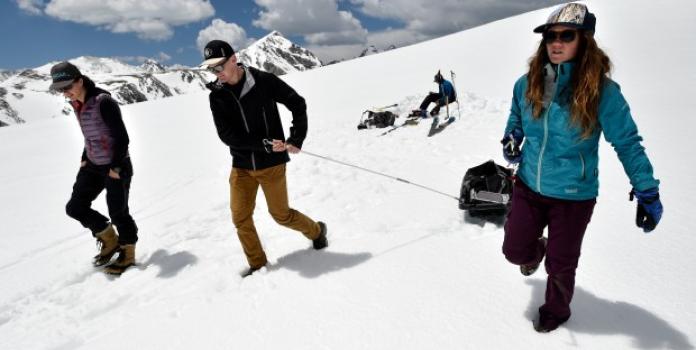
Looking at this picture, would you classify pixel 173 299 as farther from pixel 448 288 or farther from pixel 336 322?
pixel 448 288

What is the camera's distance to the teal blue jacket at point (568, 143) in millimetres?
2309

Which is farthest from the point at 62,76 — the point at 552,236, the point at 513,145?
the point at 552,236

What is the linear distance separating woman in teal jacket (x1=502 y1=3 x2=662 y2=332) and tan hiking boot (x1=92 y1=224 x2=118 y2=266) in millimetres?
4623

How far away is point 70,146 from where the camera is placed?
13.7 meters

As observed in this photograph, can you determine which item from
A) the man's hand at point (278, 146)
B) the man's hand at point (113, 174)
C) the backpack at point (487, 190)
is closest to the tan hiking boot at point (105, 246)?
the man's hand at point (113, 174)

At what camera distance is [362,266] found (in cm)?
409

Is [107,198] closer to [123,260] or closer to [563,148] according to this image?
[123,260]

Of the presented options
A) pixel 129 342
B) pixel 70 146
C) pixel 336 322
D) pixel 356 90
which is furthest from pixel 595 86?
pixel 356 90

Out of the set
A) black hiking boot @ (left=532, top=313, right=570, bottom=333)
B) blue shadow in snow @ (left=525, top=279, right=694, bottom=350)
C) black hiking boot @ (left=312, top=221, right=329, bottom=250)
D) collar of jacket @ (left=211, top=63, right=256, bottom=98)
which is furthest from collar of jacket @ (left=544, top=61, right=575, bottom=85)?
Answer: black hiking boot @ (left=312, top=221, right=329, bottom=250)

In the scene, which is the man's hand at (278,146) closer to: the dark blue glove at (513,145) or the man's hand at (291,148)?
the man's hand at (291,148)

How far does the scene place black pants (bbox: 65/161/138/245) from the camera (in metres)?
4.54

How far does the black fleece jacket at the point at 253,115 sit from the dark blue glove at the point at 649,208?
2.82 meters

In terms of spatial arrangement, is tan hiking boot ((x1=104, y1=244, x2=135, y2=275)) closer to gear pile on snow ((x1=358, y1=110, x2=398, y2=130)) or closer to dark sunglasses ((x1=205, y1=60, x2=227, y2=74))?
dark sunglasses ((x1=205, y1=60, x2=227, y2=74))

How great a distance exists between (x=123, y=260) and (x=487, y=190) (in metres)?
4.47
